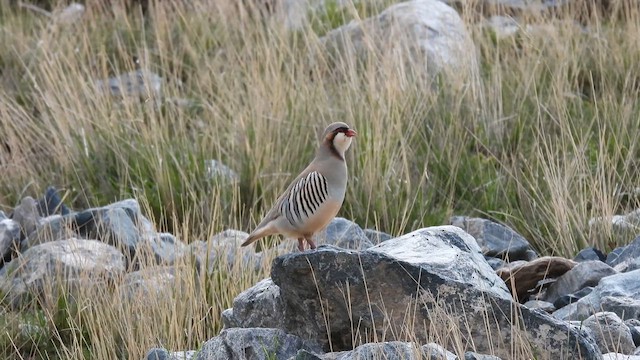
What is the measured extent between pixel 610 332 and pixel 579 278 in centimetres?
105

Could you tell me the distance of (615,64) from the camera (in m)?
8.77

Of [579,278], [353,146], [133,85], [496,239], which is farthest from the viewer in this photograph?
[133,85]

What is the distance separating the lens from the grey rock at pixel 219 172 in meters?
7.19

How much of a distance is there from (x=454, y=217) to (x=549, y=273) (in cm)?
124

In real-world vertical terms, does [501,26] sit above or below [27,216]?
below

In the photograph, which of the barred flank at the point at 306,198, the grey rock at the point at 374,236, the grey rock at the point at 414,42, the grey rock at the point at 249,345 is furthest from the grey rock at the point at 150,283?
the grey rock at the point at 414,42

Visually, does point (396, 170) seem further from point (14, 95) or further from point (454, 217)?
point (14, 95)

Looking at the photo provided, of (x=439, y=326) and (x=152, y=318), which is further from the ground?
(x=439, y=326)

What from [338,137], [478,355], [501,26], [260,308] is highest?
[338,137]

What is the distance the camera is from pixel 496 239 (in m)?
6.16

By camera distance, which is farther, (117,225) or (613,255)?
(117,225)

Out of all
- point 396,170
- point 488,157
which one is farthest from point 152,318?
point 488,157

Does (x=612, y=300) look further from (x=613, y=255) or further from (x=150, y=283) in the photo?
(x=150, y=283)

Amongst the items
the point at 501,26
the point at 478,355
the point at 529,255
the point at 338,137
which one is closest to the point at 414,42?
the point at 501,26
